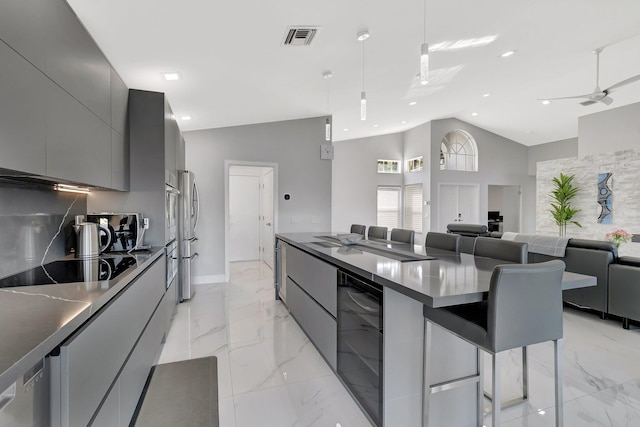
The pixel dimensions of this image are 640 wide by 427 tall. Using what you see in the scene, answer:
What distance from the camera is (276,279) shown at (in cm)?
423

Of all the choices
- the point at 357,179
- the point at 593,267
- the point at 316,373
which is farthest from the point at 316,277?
the point at 357,179

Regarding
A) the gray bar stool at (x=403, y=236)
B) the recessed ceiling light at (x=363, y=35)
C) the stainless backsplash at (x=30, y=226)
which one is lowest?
the gray bar stool at (x=403, y=236)

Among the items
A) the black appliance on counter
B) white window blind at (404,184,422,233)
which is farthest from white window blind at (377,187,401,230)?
the black appliance on counter

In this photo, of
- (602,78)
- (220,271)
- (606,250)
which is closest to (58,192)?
(220,271)

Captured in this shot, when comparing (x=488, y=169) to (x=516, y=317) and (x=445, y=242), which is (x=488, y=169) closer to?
(x=445, y=242)

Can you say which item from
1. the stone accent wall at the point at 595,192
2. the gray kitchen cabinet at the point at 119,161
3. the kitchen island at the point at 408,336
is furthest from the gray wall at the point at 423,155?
the gray kitchen cabinet at the point at 119,161

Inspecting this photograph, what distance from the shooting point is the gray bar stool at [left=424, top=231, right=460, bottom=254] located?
253 centimetres

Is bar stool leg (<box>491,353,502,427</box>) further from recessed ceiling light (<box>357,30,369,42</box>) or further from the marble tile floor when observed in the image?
recessed ceiling light (<box>357,30,369,42</box>)

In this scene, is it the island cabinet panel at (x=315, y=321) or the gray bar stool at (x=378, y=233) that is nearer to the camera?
the island cabinet panel at (x=315, y=321)

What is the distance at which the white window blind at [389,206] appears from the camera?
9.09 m

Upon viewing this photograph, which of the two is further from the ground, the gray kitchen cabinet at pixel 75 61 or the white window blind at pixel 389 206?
the gray kitchen cabinet at pixel 75 61

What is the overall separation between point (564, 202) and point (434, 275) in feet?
24.2

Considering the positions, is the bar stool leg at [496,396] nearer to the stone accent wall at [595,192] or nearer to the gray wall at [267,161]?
the gray wall at [267,161]

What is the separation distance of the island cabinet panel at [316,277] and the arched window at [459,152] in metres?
6.49
